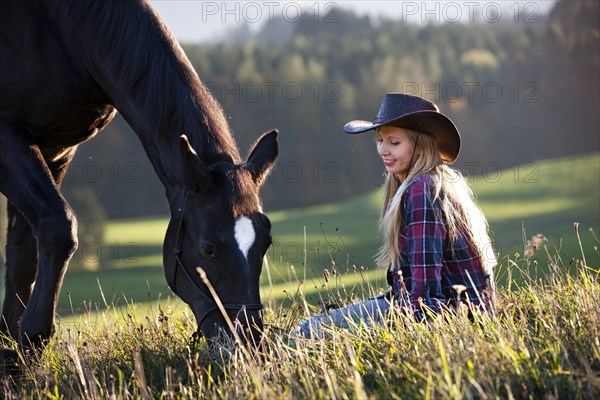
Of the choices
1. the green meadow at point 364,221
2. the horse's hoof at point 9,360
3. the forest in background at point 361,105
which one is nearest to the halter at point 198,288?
the horse's hoof at point 9,360

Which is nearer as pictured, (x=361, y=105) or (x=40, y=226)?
(x=40, y=226)

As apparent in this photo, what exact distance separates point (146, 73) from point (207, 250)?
1.12m

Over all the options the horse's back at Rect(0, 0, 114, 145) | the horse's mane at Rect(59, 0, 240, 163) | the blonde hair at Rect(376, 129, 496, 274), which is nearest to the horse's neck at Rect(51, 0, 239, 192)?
the horse's mane at Rect(59, 0, 240, 163)

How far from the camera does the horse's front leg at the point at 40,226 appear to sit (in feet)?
13.4

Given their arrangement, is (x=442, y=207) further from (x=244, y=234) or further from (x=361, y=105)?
(x=361, y=105)

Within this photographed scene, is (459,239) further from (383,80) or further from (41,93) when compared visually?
(383,80)

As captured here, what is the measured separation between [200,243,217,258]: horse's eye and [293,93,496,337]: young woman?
0.54 meters

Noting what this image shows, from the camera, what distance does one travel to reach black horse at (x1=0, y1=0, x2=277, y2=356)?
3738 millimetres

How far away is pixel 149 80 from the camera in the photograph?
425 centimetres

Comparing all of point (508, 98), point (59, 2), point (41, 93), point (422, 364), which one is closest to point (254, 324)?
point (422, 364)

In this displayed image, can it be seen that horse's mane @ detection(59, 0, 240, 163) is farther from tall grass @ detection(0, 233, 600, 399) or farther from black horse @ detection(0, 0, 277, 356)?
tall grass @ detection(0, 233, 600, 399)

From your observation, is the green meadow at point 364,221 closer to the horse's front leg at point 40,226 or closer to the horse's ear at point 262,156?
the horse's front leg at point 40,226

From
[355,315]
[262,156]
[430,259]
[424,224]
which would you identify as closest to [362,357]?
[430,259]

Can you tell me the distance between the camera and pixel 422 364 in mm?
2773
